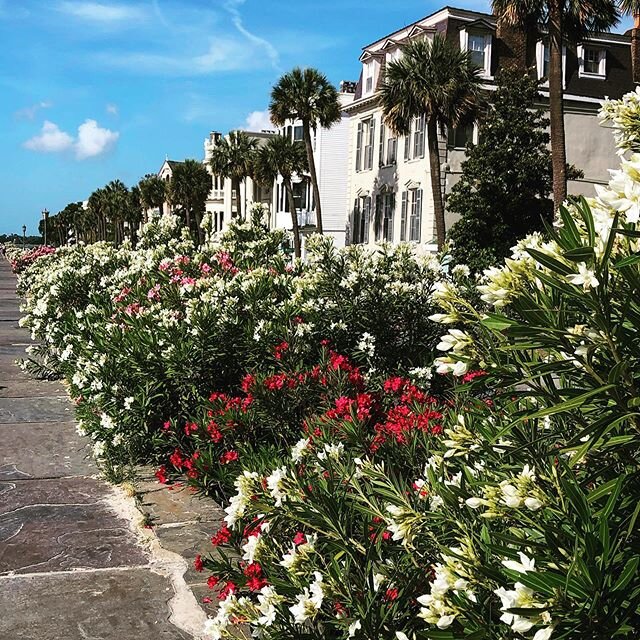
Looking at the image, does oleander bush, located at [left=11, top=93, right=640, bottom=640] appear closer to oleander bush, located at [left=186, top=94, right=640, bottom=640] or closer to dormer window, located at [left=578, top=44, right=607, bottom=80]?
oleander bush, located at [left=186, top=94, right=640, bottom=640]

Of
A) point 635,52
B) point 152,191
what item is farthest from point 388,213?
point 152,191

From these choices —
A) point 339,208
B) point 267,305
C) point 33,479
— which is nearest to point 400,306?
point 267,305

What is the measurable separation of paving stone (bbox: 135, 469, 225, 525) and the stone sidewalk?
2cm

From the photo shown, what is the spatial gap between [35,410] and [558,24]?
747 inches

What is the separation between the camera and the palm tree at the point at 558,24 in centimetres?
2211

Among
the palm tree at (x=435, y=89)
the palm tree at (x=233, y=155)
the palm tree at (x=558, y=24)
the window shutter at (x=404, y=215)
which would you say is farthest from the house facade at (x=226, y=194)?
the palm tree at (x=558, y=24)

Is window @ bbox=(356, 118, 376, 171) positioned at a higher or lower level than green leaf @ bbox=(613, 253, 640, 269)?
higher

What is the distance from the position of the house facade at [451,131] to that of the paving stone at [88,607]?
2917 centimetres

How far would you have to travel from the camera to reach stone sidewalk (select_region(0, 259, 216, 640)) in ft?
13.9

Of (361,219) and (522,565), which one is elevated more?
(361,219)

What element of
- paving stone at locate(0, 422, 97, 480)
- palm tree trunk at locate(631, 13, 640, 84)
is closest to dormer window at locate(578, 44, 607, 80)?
palm tree trunk at locate(631, 13, 640, 84)

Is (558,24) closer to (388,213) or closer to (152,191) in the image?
(388,213)

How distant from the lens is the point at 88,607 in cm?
443

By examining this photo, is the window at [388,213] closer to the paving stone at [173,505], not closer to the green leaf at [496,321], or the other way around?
the paving stone at [173,505]
